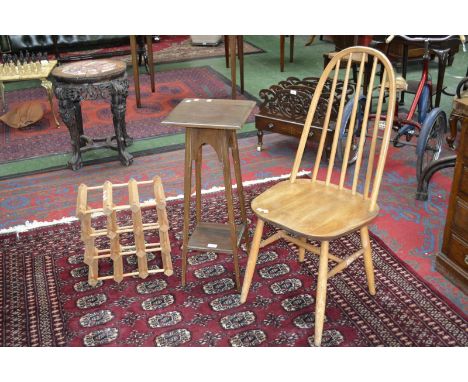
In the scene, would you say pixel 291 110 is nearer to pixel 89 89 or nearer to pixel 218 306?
pixel 89 89

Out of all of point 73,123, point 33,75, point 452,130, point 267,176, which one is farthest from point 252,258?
point 33,75

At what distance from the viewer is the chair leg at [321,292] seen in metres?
2.25

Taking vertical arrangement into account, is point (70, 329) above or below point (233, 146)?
below

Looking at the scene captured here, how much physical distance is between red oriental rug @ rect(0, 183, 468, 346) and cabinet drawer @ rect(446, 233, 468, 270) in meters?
0.21

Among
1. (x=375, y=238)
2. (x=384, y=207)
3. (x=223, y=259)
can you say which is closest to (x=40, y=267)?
(x=223, y=259)

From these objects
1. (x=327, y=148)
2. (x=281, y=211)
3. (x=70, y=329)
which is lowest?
(x=70, y=329)

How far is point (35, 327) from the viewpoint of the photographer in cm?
253

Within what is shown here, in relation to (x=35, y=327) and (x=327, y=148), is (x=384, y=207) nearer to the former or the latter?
(x=327, y=148)

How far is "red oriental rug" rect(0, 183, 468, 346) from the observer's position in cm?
243

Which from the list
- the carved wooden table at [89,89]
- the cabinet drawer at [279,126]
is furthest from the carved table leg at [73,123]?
the cabinet drawer at [279,126]

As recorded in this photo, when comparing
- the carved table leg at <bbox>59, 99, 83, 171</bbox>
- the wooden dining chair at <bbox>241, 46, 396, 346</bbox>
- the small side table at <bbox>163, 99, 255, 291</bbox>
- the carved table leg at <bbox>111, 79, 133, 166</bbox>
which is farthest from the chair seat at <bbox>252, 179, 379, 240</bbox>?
the carved table leg at <bbox>59, 99, 83, 171</bbox>

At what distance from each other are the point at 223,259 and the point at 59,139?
259cm

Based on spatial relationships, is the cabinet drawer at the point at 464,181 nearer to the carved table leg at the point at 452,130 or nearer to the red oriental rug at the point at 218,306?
the red oriental rug at the point at 218,306

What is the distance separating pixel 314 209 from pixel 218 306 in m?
0.70
